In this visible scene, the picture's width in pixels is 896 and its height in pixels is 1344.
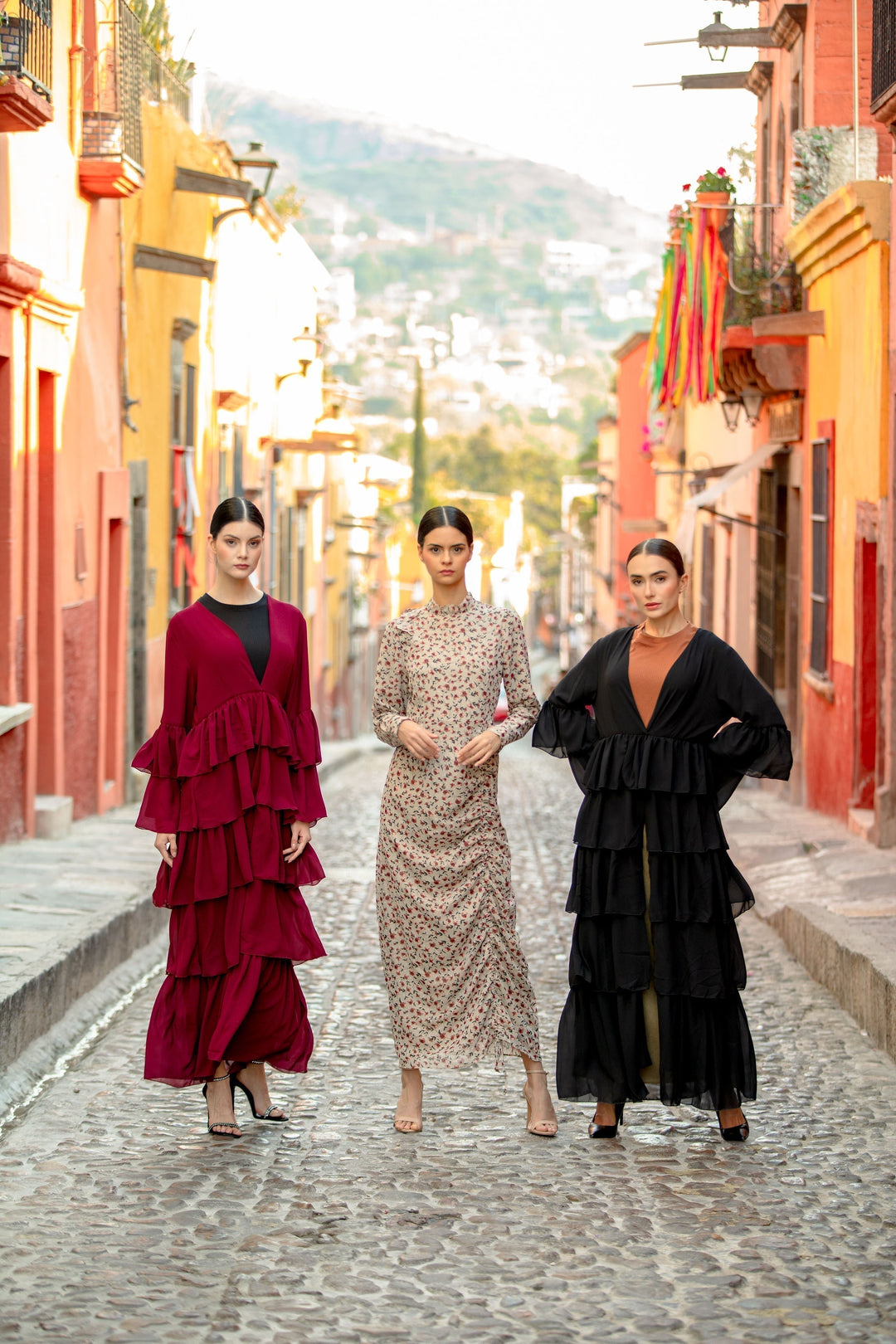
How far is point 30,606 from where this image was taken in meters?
11.0

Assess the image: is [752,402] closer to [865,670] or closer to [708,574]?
[865,670]

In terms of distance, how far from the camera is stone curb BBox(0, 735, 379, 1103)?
648 cm

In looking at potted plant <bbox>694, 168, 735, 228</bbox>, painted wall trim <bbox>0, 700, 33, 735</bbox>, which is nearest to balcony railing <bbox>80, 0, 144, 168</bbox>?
painted wall trim <bbox>0, 700, 33, 735</bbox>

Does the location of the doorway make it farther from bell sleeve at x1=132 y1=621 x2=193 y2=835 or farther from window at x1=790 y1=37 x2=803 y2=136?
bell sleeve at x1=132 y1=621 x2=193 y2=835

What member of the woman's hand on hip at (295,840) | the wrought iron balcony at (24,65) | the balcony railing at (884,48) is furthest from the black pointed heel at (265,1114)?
the balcony railing at (884,48)

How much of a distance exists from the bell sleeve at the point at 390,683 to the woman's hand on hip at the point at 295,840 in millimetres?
379

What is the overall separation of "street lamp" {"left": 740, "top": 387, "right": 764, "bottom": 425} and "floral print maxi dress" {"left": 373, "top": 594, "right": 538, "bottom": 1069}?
460 inches

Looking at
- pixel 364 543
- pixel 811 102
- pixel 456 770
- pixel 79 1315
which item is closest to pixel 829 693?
pixel 811 102

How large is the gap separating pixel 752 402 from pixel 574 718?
1251 centimetres

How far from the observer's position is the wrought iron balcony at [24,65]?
8.83 meters

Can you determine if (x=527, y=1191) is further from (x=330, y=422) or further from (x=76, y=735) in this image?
(x=330, y=422)

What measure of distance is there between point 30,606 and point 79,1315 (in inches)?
284

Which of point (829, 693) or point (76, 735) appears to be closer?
point (76, 735)

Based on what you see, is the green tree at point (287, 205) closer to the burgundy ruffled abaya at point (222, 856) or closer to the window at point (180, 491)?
the window at point (180, 491)
